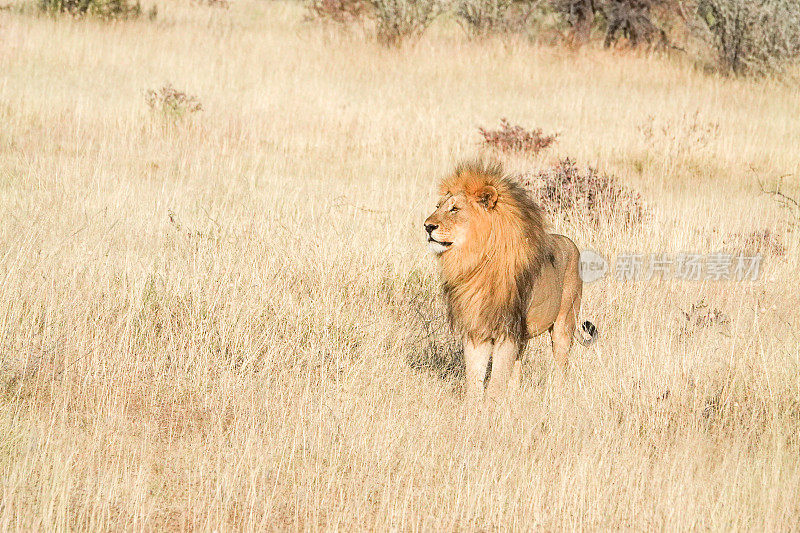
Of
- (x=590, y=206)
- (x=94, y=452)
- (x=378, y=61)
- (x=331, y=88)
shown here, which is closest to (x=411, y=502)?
(x=94, y=452)

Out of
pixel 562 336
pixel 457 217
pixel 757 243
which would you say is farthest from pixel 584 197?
pixel 457 217

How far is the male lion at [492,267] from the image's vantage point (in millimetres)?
4398

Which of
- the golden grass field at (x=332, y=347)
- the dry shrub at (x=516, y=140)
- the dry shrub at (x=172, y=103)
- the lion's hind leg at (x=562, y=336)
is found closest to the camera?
the golden grass field at (x=332, y=347)

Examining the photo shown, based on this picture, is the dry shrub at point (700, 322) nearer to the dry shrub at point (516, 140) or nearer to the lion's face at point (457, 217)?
the lion's face at point (457, 217)

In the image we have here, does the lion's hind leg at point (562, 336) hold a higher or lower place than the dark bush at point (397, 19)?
lower

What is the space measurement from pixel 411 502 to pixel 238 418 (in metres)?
1.03

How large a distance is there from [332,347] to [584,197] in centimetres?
344

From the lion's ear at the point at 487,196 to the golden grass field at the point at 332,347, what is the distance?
0.94m

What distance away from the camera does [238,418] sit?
4418 mm

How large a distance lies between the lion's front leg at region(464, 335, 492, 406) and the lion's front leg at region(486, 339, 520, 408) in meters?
0.05

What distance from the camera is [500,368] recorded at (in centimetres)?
462

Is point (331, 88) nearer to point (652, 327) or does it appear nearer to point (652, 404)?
point (652, 327)

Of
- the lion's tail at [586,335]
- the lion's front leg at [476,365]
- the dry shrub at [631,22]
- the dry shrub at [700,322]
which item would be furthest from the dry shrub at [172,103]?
the dry shrub at [631,22]

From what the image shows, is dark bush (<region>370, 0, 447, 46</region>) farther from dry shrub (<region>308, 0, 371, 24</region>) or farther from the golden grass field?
the golden grass field
